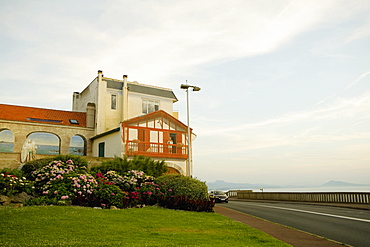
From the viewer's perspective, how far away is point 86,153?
117ft

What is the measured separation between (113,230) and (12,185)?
7.90m

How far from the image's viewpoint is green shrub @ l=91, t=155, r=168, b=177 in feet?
68.0

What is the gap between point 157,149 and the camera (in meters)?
33.0

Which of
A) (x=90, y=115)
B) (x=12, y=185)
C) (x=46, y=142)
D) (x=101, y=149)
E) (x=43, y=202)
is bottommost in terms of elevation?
(x=43, y=202)

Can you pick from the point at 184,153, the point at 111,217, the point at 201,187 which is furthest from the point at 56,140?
the point at 111,217

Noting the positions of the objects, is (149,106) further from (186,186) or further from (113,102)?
(186,186)

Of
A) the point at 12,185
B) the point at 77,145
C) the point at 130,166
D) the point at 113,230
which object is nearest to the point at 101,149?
the point at 77,145

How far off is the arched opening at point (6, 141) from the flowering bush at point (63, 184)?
16341 millimetres

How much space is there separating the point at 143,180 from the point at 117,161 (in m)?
4.11

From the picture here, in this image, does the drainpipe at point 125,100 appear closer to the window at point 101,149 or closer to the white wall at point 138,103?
the white wall at point 138,103

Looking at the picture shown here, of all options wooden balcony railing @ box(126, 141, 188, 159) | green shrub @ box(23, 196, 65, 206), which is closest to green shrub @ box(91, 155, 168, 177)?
green shrub @ box(23, 196, 65, 206)

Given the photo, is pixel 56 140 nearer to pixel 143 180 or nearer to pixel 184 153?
pixel 184 153

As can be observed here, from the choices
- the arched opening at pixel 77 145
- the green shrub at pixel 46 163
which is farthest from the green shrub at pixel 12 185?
the arched opening at pixel 77 145

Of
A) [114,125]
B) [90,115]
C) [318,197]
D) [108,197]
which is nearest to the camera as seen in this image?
[108,197]
